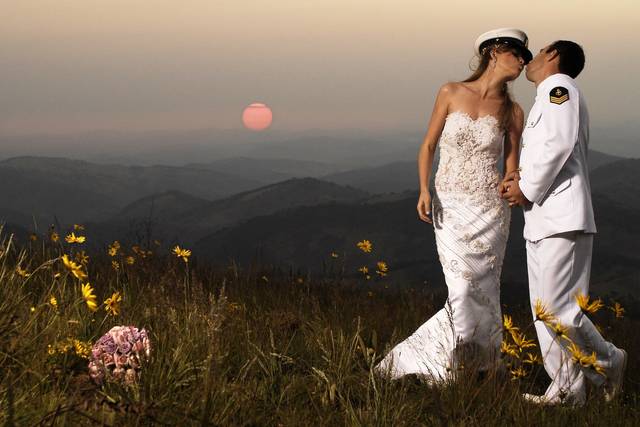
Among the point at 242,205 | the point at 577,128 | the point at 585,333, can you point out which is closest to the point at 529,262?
the point at 585,333

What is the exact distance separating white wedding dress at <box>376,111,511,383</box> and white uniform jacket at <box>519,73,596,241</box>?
435 millimetres

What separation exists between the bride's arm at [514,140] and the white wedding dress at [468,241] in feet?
0.37

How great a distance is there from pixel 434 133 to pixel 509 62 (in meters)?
0.75

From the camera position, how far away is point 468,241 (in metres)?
5.32

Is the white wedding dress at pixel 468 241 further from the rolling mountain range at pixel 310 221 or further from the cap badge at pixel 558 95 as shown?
the rolling mountain range at pixel 310 221

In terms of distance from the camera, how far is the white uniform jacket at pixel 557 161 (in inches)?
185

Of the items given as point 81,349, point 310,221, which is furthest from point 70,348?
point 310,221

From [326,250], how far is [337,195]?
51603 mm

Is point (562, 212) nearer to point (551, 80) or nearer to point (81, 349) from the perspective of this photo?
point (551, 80)

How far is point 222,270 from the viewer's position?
31.9 ft

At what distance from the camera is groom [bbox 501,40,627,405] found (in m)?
4.71

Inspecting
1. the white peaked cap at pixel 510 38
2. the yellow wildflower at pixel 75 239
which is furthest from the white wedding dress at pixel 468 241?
the yellow wildflower at pixel 75 239

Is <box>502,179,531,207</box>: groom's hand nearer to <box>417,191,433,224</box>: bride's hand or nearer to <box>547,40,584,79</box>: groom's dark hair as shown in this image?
<box>417,191,433,224</box>: bride's hand

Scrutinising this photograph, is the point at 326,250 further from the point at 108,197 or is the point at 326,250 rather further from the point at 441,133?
the point at 108,197
